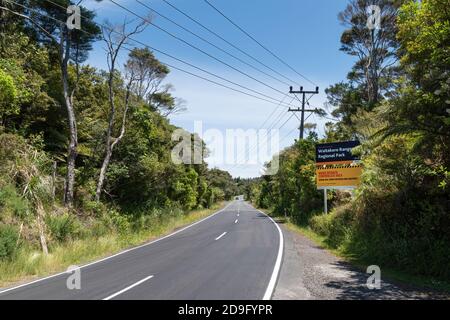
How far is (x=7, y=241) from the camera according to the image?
42.3ft

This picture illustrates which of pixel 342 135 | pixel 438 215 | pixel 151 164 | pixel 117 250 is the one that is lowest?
pixel 117 250

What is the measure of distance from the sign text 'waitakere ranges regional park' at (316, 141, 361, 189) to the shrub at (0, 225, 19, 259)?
1565cm

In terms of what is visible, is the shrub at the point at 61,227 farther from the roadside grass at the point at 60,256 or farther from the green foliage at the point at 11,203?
the green foliage at the point at 11,203

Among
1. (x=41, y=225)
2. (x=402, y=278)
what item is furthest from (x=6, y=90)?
(x=402, y=278)

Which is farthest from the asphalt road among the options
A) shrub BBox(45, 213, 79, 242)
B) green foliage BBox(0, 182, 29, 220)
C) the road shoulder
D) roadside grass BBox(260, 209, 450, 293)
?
green foliage BBox(0, 182, 29, 220)

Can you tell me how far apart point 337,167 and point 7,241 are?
638 inches

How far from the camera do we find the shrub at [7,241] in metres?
12.6

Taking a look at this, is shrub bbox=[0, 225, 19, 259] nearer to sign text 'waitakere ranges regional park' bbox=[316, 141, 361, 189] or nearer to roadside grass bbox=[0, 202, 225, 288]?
roadside grass bbox=[0, 202, 225, 288]

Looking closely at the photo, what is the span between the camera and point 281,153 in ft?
154

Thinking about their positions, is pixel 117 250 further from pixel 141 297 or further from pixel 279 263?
pixel 141 297

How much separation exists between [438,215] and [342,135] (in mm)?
17004

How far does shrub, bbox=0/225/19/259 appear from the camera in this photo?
1259cm

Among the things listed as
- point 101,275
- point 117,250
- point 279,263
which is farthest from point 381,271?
point 117,250

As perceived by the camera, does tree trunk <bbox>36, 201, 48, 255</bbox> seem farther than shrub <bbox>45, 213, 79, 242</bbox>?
No
